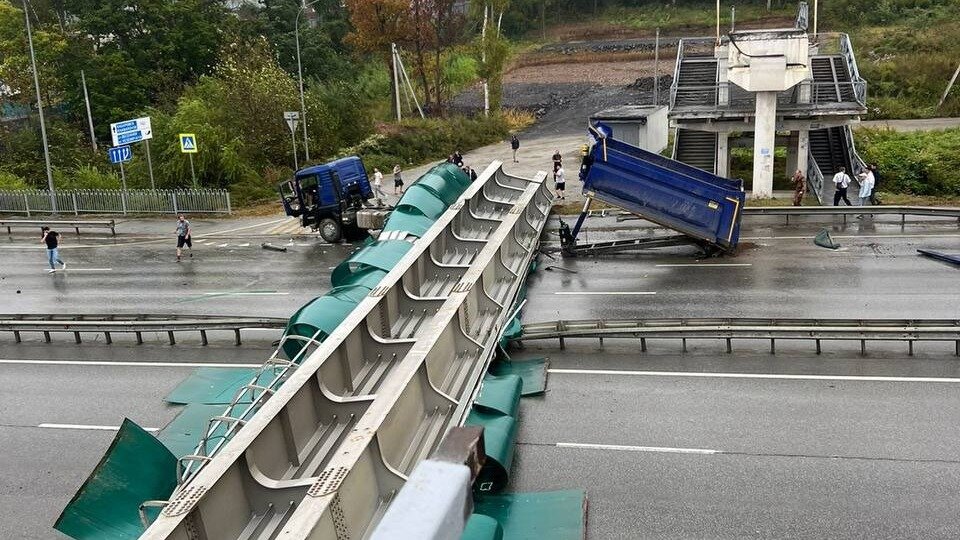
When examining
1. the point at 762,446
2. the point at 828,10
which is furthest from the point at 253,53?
the point at 828,10

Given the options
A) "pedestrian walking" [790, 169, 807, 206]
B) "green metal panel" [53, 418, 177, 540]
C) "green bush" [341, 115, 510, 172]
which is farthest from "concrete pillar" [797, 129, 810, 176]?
"green metal panel" [53, 418, 177, 540]

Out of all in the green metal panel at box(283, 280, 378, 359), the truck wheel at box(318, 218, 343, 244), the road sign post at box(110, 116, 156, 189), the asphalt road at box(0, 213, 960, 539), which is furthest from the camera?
the road sign post at box(110, 116, 156, 189)

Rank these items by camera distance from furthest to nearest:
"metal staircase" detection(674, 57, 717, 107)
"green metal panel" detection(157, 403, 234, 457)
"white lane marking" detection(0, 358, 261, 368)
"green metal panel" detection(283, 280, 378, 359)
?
"metal staircase" detection(674, 57, 717, 107) → "white lane marking" detection(0, 358, 261, 368) → "green metal panel" detection(283, 280, 378, 359) → "green metal panel" detection(157, 403, 234, 457)

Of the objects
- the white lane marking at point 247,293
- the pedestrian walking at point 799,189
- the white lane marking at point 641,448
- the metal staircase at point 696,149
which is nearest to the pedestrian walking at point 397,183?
the metal staircase at point 696,149

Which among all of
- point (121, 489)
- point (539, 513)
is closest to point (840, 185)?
point (539, 513)

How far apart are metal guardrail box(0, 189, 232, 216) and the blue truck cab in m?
7.03

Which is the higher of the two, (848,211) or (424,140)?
(424,140)

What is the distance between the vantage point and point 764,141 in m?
25.6

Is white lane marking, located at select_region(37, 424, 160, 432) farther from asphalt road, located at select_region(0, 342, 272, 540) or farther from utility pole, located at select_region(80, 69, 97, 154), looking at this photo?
utility pole, located at select_region(80, 69, 97, 154)

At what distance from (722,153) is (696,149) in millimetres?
3214

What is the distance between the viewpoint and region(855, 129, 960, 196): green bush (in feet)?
87.2

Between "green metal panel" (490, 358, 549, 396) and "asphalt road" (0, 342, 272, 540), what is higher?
"green metal panel" (490, 358, 549, 396)

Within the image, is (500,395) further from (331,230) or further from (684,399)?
(331,230)

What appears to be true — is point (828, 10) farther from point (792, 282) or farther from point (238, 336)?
point (238, 336)
